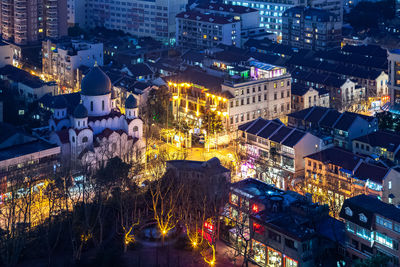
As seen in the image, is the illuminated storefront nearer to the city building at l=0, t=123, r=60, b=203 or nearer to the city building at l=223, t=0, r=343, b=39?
the city building at l=0, t=123, r=60, b=203

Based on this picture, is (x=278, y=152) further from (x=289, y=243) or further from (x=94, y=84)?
(x=289, y=243)

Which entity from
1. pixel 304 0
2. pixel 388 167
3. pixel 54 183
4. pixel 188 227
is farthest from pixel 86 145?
pixel 304 0

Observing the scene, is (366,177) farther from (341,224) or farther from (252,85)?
(252,85)

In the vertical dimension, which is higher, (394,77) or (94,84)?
(94,84)

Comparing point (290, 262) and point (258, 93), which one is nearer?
point (290, 262)

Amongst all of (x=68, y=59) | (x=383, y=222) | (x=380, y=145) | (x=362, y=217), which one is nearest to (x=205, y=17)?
(x=68, y=59)

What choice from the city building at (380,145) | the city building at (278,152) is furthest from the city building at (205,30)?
the city building at (380,145)
